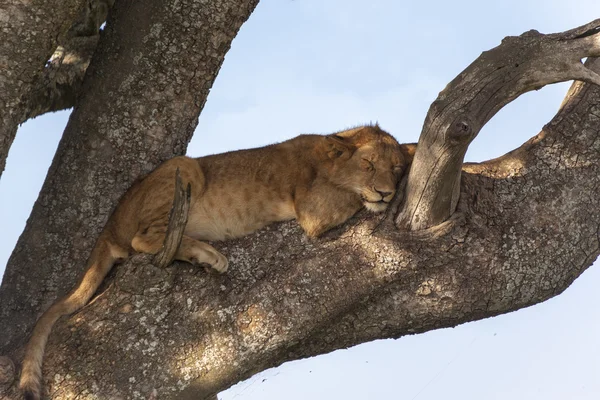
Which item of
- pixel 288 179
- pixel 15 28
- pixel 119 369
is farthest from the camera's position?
pixel 288 179

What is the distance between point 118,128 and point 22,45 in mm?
834

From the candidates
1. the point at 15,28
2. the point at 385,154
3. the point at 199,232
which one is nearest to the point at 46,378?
the point at 199,232

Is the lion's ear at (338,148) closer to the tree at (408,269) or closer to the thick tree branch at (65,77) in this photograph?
the tree at (408,269)

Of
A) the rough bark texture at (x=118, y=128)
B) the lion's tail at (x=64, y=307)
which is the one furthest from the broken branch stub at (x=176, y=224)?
the rough bark texture at (x=118, y=128)

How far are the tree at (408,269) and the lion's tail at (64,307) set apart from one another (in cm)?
9

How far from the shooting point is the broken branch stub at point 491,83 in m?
4.48

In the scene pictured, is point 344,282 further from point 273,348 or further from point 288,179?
point 288,179

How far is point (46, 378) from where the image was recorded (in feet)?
15.2

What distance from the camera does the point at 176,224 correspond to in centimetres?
439

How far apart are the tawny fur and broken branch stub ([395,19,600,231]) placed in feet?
1.62

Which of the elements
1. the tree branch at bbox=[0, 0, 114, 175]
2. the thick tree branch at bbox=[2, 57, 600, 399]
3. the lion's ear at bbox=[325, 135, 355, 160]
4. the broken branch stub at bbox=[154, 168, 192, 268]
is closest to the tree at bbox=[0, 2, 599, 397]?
the thick tree branch at bbox=[2, 57, 600, 399]

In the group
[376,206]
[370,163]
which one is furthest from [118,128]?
[376,206]

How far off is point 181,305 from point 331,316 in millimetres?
853

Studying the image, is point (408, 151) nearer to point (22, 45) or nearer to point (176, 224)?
point (176, 224)
